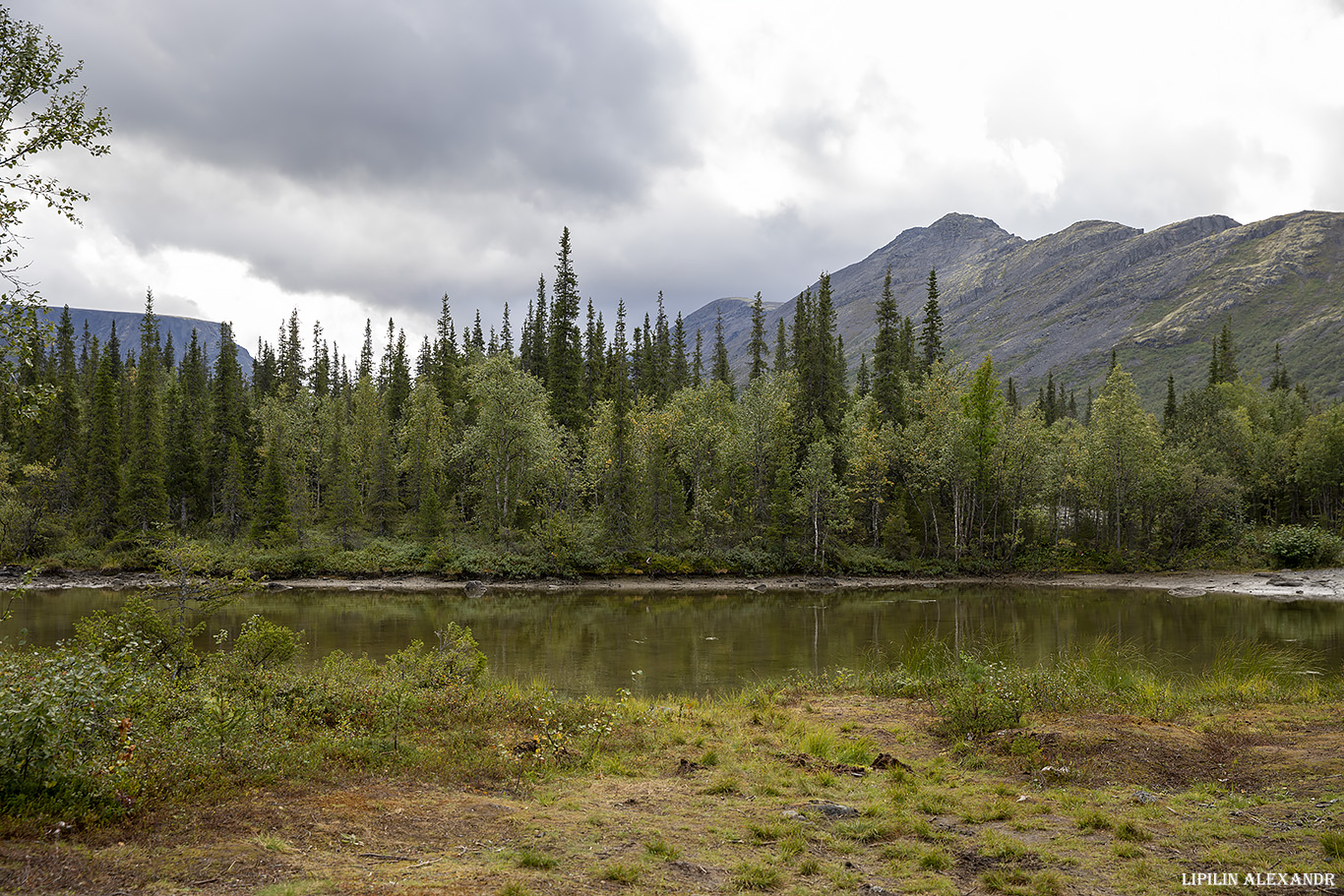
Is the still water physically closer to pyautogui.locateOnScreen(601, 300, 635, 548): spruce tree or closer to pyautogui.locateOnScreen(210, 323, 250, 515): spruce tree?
pyautogui.locateOnScreen(601, 300, 635, 548): spruce tree

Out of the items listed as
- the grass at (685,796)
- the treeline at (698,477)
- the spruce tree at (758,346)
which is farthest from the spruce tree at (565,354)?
the grass at (685,796)

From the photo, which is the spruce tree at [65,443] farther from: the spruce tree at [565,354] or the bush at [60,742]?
the bush at [60,742]

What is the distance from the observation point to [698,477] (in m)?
57.3

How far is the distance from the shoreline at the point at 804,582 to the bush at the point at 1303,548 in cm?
199

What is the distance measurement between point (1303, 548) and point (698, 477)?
4728 centimetres

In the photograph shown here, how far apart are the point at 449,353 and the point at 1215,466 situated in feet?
257

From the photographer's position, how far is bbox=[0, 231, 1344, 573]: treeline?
52.5 meters

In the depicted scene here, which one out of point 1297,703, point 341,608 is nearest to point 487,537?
point 341,608

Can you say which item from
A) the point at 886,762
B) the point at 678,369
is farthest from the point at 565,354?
the point at 886,762

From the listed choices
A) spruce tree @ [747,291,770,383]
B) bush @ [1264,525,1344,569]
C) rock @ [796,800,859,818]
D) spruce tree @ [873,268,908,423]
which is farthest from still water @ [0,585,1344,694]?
spruce tree @ [747,291,770,383]

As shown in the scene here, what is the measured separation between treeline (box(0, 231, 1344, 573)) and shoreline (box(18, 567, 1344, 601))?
5.44ft

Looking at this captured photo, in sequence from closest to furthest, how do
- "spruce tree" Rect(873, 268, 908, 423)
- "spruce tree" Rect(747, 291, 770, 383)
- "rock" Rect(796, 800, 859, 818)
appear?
"rock" Rect(796, 800, 859, 818), "spruce tree" Rect(873, 268, 908, 423), "spruce tree" Rect(747, 291, 770, 383)

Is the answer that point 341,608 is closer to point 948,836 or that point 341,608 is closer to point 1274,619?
point 948,836

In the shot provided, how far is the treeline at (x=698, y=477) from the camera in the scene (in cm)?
5253
